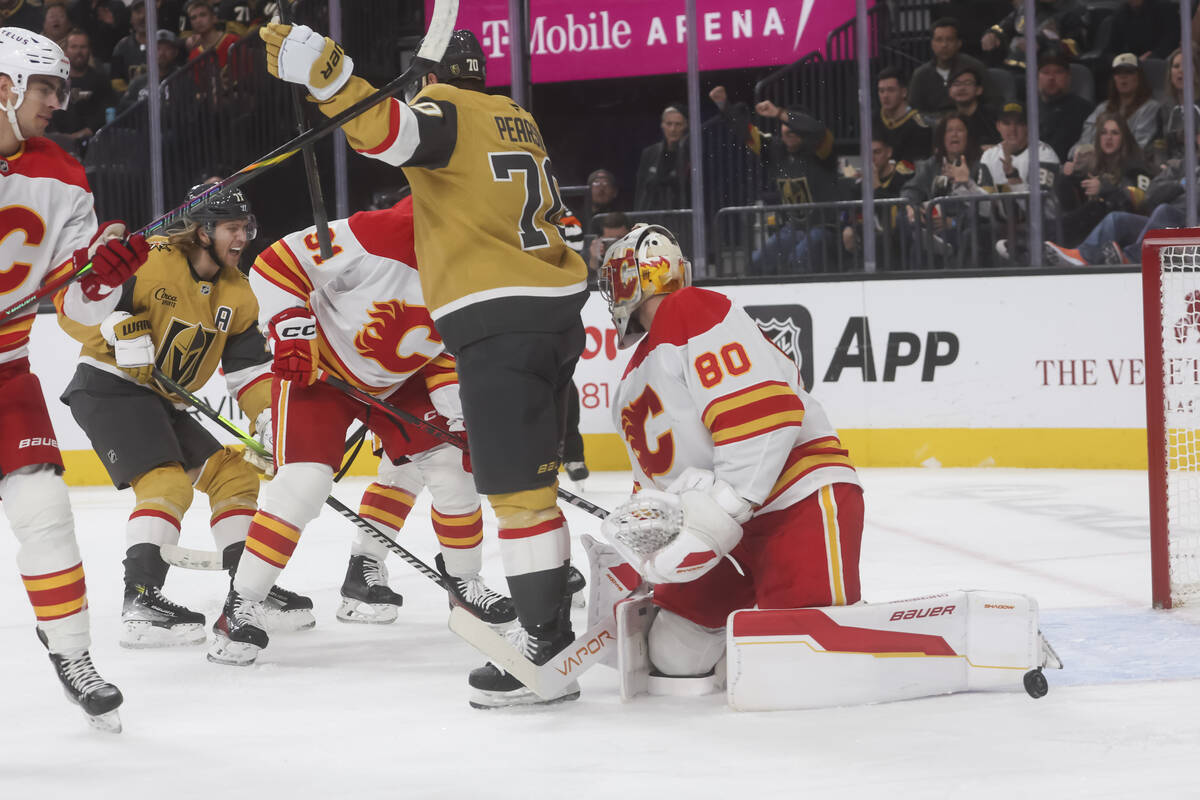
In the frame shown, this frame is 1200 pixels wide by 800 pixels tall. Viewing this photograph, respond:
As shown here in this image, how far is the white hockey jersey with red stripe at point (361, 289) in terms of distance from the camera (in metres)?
3.14

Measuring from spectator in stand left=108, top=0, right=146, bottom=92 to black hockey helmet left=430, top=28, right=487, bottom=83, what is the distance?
620 cm

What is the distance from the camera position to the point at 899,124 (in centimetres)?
671

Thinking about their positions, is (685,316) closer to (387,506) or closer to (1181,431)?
(387,506)

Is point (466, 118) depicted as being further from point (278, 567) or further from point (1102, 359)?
point (1102, 359)

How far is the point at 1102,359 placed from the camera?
5707 millimetres

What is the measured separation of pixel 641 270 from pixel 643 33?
5530 millimetres

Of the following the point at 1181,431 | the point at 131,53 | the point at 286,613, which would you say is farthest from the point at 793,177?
the point at 131,53

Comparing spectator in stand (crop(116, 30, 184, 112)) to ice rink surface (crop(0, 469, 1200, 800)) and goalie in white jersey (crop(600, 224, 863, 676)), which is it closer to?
ice rink surface (crop(0, 469, 1200, 800))

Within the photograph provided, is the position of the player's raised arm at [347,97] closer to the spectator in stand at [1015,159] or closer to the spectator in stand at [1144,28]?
the spectator in stand at [1015,159]

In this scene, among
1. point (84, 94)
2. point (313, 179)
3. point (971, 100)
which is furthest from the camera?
point (84, 94)

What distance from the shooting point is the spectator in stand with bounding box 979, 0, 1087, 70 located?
698 centimetres

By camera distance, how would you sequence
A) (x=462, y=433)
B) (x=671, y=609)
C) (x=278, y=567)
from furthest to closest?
(x=462, y=433)
(x=278, y=567)
(x=671, y=609)

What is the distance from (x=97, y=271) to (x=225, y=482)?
3.65 feet

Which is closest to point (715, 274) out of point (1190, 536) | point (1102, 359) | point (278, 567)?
point (1102, 359)
